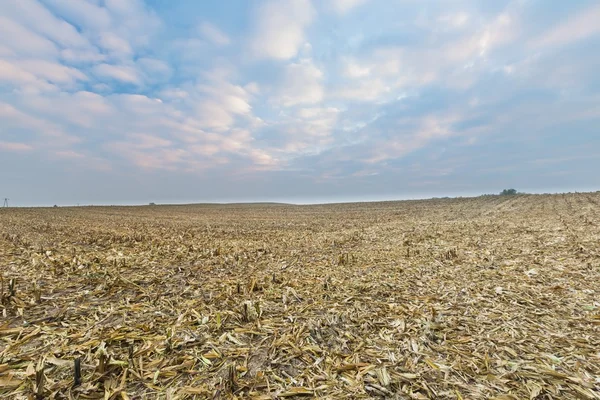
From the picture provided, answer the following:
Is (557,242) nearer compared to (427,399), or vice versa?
(427,399)

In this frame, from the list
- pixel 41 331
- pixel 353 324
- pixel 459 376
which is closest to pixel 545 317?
pixel 459 376

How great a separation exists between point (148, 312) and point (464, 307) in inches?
189

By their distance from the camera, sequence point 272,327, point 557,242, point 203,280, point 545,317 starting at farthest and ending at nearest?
1. point 557,242
2. point 203,280
3. point 545,317
4. point 272,327

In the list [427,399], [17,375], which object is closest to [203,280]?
[17,375]

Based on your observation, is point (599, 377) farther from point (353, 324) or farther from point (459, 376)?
point (353, 324)

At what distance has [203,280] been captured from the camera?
18.2ft

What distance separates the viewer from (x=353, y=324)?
3.67 meters

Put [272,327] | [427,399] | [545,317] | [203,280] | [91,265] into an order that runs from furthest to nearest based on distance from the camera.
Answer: [91,265], [203,280], [545,317], [272,327], [427,399]

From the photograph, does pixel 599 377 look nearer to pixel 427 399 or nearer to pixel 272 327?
pixel 427 399

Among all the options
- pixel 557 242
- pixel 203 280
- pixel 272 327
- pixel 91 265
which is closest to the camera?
pixel 272 327

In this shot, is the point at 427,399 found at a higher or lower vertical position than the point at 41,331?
lower

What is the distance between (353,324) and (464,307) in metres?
1.90

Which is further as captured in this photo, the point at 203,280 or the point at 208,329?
the point at 203,280

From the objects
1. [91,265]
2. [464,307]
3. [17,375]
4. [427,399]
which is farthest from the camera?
[91,265]
